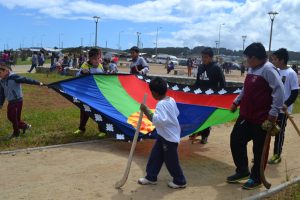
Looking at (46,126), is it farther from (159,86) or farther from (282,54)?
(282,54)

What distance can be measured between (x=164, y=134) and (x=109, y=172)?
123 centimetres

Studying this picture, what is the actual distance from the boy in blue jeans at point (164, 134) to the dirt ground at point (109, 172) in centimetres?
16

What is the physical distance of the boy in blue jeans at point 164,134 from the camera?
5.62m

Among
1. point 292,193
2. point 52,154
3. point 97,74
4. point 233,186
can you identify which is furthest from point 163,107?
point 97,74

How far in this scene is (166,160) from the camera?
5.84 metres

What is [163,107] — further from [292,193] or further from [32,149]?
[32,149]

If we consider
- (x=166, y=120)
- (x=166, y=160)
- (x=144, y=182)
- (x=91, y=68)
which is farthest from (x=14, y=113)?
(x=166, y=120)

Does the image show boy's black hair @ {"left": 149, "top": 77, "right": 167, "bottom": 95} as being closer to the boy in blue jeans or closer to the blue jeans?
the boy in blue jeans

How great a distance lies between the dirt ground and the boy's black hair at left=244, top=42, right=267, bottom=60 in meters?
1.79

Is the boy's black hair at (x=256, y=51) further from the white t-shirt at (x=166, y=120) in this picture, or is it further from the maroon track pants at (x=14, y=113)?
the maroon track pants at (x=14, y=113)

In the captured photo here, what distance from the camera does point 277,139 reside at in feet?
25.0

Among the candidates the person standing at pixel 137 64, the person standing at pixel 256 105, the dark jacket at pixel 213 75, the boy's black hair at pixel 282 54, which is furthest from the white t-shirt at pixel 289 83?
the person standing at pixel 137 64

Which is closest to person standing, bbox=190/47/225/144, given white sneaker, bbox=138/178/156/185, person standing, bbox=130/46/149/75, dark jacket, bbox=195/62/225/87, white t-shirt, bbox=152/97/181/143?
dark jacket, bbox=195/62/225/87

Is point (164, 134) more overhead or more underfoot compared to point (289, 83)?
more underfoot
